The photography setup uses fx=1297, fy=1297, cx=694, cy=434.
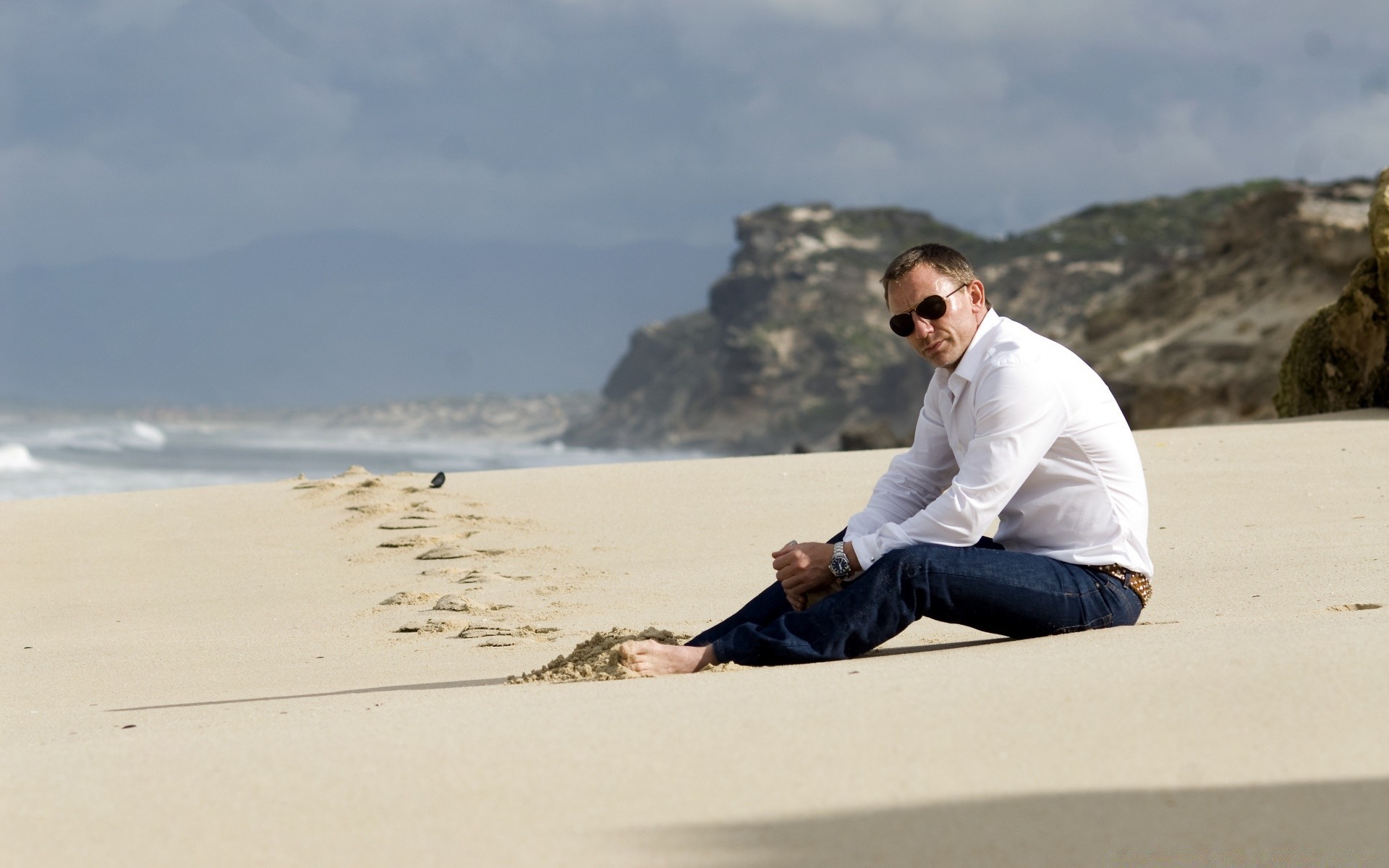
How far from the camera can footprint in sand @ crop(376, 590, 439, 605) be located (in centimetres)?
593

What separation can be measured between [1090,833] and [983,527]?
146 centimetres

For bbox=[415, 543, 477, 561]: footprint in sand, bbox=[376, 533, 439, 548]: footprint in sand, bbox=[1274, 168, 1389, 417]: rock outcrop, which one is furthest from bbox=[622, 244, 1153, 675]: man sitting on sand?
bbox=[1274, 168, 1389, 417]: rock outcrop

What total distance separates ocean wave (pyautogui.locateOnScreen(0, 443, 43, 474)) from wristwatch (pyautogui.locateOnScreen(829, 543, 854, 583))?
2568 cm

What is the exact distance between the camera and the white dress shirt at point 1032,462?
3434 mm

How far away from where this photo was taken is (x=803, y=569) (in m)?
3.66

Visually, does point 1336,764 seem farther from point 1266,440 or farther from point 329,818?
point 1266,440

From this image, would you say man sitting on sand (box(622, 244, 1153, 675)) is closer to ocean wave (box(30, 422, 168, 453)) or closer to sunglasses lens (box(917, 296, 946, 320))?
sunglasses lens (box(917, 296, 946, 320))

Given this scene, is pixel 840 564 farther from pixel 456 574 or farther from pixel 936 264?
pixel 456 574

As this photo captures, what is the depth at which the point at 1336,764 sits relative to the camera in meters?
2.25

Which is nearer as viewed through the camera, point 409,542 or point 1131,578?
point 1131,578

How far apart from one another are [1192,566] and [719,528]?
2.65m

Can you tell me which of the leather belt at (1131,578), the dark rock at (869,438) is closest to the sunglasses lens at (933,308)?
the leather belt at (1131,578)

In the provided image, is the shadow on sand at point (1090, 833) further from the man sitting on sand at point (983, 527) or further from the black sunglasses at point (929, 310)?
the black sunglasses at point (929, 310)

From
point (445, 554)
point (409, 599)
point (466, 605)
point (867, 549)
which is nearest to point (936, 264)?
point (867, 549)
